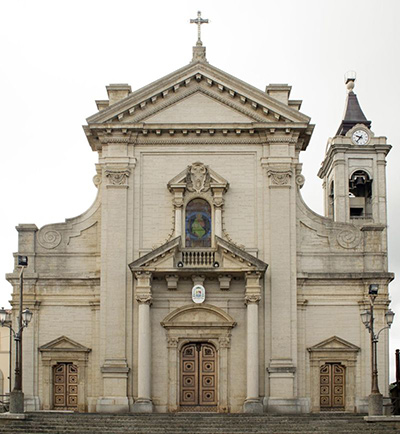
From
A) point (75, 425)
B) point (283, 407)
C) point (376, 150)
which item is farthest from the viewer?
point (376, 150)

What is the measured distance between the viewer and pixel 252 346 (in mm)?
40844

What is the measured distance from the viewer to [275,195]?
42469 millimetres

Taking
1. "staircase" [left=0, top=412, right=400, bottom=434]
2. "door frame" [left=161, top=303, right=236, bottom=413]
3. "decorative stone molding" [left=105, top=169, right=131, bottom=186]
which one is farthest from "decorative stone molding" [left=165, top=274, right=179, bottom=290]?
"staircase" [left=0, top=412, right=400, bottom=434]

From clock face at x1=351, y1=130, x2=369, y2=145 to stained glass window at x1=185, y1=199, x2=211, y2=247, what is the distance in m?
22.7

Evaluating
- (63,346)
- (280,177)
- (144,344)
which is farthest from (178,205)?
(63,346)

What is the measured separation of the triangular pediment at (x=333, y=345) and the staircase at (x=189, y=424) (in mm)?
3580

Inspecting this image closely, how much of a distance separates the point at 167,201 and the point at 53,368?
8091 millimetres

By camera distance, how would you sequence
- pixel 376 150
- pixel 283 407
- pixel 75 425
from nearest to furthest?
pixel 75 425, pixel 283 407, pixel 376 150

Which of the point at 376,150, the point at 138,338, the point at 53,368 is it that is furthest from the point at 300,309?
the point at 376,150

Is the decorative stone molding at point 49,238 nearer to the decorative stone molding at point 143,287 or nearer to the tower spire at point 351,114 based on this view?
the decorative stone molding at point 143,287

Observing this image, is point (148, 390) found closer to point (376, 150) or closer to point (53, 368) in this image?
point (53, 368)

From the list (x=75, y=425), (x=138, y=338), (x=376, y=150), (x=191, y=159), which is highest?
(x=376, y=150)

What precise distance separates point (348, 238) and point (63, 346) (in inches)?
483

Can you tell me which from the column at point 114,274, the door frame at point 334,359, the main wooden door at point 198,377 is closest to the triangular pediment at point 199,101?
the column at point 114,274
